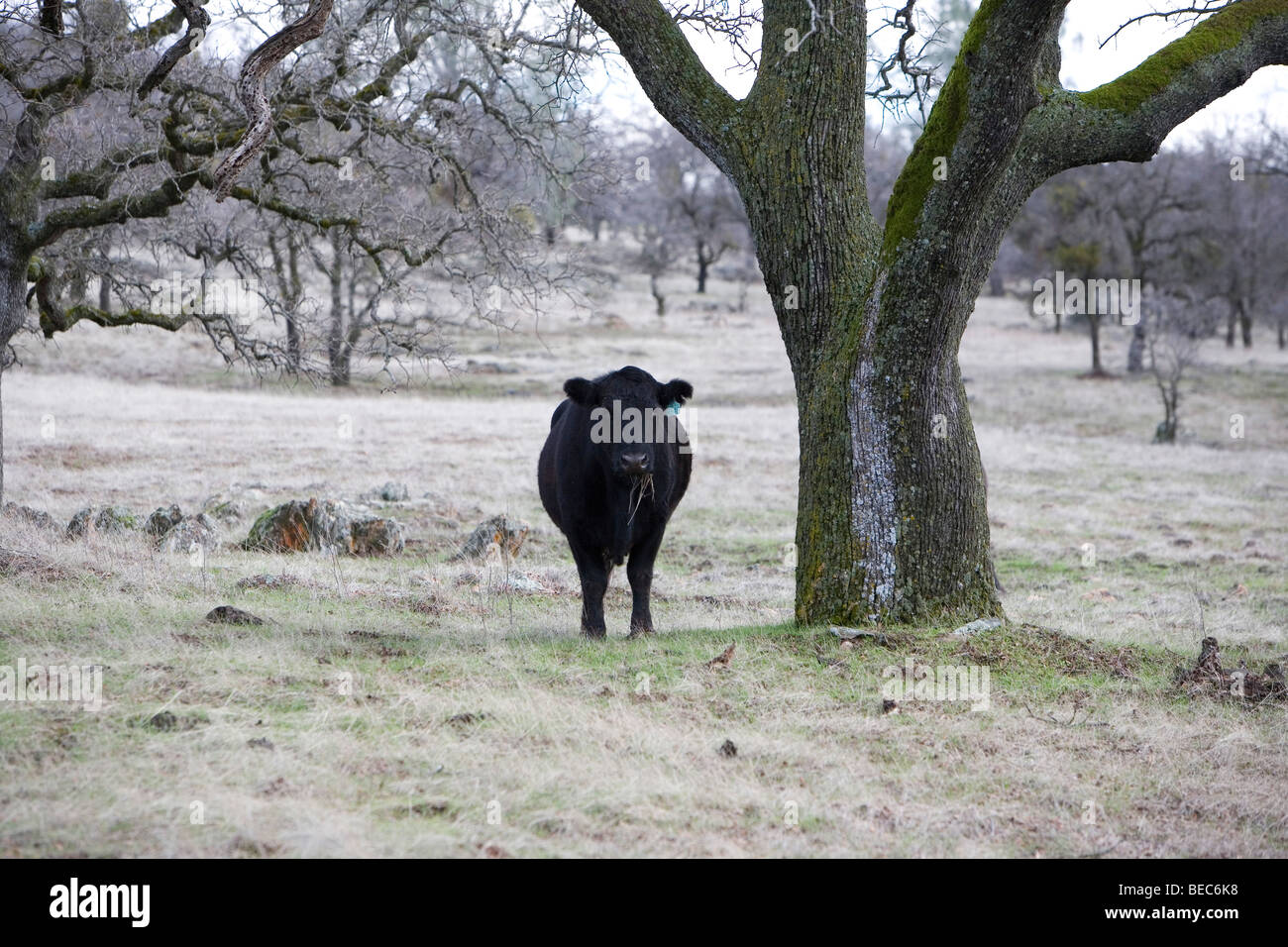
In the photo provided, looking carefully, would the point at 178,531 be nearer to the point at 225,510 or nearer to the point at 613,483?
the point at 225,510

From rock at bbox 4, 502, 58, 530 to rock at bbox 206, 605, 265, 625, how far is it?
4524mm

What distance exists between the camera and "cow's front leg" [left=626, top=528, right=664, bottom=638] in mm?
9359

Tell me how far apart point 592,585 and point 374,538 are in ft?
15.5

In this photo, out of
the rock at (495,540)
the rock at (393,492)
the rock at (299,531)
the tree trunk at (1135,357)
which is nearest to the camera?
the rock at (299,531)

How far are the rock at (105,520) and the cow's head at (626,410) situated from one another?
5939mm

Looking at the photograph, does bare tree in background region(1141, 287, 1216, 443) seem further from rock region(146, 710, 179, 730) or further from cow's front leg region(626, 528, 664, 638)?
rock region(146, 710, 179, 730)

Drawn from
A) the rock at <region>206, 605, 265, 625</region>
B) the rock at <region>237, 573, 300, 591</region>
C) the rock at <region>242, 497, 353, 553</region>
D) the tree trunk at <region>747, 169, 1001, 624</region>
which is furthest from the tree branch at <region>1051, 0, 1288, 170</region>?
the rock at <region>242, 497, 353, 553</region>

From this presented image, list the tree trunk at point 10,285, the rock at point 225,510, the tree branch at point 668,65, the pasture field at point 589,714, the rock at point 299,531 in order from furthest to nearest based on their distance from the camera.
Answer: the rock at point 225,510 → the rock at point 299,531 → the tree trunk at point 10,285 → the tree branch at point 668,65 → the pasture field at point 589,714

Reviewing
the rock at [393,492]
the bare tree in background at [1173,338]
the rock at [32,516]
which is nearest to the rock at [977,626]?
the rock at [32,516]

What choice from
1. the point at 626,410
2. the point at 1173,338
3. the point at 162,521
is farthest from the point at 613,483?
the point at 1173,338

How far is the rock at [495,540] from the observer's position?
13.2 m

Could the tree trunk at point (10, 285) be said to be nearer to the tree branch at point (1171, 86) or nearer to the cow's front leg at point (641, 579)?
the cow's front leg at point (641, 579)

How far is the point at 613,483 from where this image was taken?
9219 mm
